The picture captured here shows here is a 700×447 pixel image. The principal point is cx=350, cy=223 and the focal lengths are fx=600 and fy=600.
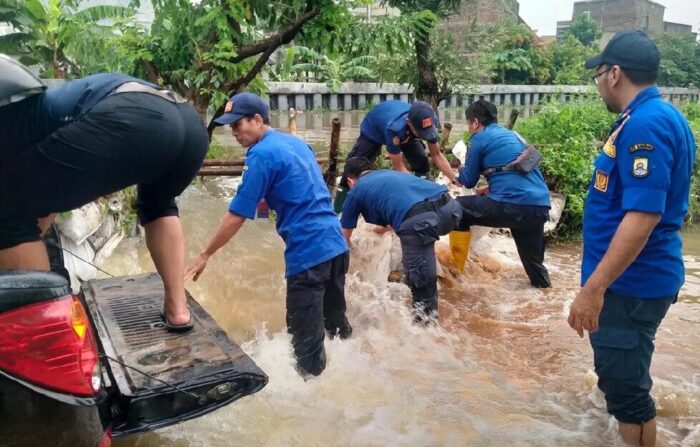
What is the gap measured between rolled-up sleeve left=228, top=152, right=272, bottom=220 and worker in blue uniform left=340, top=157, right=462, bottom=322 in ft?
4.45

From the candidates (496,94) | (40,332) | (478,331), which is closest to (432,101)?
(478,331)

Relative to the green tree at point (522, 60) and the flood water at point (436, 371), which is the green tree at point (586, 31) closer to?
the green tree at point (522, 60)

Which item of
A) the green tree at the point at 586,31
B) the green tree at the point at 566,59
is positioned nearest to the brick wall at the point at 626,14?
the green tree at the point at 586,31

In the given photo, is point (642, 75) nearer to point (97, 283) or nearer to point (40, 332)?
point (40, 332)

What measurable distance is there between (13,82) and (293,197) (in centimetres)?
180

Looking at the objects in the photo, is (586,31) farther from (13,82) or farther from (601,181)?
(13,82)

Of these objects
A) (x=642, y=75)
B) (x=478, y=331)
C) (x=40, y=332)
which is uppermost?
(x=642, y=75)

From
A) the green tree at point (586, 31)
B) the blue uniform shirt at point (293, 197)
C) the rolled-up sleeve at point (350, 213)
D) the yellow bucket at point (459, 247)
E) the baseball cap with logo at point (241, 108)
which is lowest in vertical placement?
the yellow bucket at point (459, 247)

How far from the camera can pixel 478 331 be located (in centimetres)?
497

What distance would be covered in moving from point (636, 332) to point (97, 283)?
8.72 ft

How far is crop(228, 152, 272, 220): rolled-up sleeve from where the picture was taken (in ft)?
10.9

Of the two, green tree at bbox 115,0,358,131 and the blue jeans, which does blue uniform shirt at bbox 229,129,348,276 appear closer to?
the blue jeans

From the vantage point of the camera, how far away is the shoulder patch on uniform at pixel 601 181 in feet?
8.78

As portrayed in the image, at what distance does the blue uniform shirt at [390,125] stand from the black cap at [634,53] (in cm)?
327
